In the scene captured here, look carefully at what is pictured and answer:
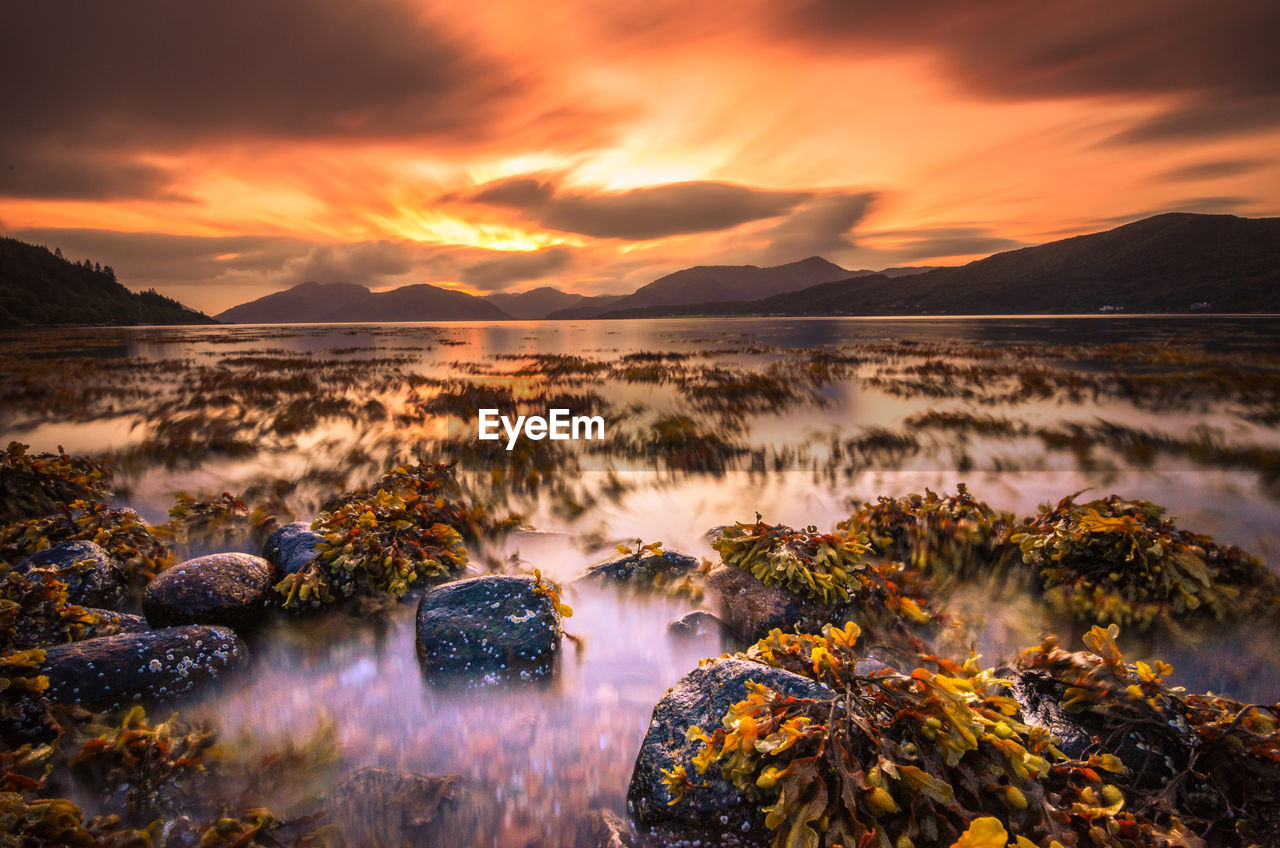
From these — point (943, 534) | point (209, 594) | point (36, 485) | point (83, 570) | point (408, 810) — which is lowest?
point (408, 810)

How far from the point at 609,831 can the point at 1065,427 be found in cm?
1639

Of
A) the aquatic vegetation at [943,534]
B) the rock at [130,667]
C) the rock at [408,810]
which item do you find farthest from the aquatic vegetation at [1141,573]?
the rock at [130,667]

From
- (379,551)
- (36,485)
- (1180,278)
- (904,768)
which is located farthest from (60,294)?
(1180,278)

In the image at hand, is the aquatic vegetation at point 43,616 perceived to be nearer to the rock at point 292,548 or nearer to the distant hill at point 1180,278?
the rock at point 292,548

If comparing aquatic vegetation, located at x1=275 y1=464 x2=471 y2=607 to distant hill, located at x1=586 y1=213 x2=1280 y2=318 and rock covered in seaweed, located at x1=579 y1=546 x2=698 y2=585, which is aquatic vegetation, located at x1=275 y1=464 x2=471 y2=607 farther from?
distant hill, located at x1=586 y1=213 x2=1280 y2=318

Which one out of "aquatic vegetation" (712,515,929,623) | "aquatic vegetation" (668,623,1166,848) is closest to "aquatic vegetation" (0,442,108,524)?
"aquatic vegetation" (712,515,929,623)

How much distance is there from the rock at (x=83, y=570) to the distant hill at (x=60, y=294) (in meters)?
158

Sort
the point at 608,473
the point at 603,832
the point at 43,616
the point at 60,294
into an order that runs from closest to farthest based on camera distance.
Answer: the point at 603,832 < the point at 43,616 < the point at 608,473 < the point at 60,294

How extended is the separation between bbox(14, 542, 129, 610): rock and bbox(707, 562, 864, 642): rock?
6.53 m

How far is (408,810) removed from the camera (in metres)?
3.51

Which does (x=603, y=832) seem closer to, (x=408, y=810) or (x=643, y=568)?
(x=408, y=810)

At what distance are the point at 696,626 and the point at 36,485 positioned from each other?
985cm

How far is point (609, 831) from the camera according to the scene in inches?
135

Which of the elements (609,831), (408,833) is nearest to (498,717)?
(408,833)
